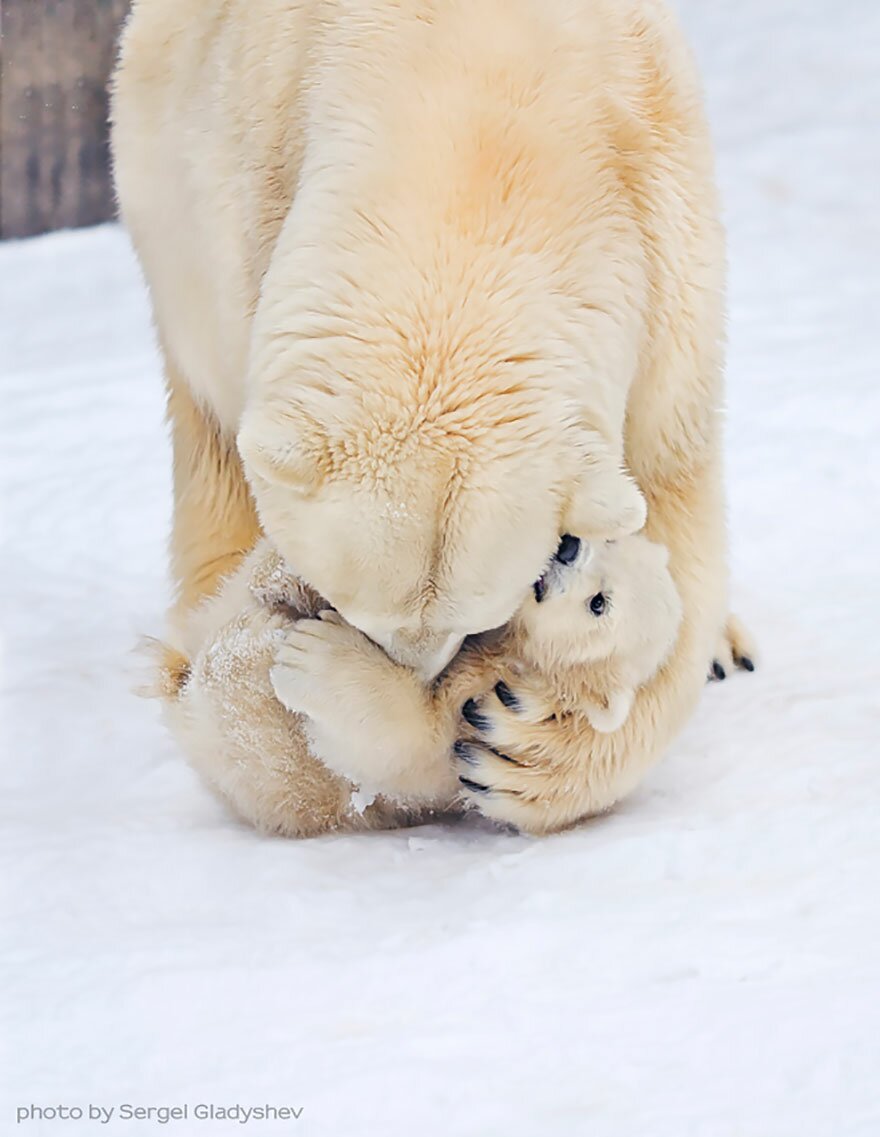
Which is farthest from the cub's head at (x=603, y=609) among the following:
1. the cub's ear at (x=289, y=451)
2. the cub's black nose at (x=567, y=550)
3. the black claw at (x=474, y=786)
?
the cub's ear at (x=289, y=451)

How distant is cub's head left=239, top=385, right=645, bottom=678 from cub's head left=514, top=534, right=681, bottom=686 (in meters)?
0.13

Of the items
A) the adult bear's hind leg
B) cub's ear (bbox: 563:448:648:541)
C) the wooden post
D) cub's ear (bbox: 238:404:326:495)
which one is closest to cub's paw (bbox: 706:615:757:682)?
the adult bear's hind leg

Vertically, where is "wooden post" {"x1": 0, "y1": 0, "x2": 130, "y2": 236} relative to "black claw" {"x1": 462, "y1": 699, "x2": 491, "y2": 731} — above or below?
below

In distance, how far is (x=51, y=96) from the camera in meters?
6.95

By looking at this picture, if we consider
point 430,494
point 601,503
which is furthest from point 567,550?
point 430,494

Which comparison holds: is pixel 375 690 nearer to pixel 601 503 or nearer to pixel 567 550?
pixel 567 550

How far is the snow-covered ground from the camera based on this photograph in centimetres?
181

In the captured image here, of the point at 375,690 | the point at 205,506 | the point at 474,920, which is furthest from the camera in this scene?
the point at 205,506

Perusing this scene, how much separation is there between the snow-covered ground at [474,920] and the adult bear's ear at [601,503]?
543mm

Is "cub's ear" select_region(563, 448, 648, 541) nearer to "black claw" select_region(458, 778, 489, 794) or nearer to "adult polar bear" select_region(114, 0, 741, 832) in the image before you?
"adult polar bear" select_region(114, 0, 741, 832)

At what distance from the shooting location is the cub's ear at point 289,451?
2.16 meters

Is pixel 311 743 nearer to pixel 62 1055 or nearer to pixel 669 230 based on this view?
pixel 62 1055

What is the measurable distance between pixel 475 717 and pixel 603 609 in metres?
0.30

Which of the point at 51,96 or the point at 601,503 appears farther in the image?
the point at 51,96
